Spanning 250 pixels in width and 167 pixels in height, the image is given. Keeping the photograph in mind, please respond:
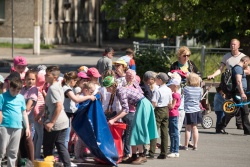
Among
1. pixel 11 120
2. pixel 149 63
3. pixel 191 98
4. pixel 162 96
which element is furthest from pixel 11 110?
pixel 149 63

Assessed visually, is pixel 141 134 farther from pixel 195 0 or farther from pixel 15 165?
pixel 195 0

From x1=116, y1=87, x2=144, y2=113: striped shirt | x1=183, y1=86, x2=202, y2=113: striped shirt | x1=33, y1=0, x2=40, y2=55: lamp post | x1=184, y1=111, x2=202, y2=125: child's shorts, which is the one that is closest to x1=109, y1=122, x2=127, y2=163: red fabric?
x1=116, y1=87, x2=144, y2=113: striped shirt

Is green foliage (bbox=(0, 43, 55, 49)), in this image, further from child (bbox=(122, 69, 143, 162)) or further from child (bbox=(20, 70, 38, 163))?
child (bbox=(20, 70, 38, 163))

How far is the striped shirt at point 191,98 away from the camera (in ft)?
51.8

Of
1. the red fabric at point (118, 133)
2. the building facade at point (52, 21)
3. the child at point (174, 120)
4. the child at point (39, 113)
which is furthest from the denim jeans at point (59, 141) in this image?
the building facade at point (52, 21)

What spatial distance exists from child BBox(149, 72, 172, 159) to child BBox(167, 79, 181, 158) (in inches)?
9.5

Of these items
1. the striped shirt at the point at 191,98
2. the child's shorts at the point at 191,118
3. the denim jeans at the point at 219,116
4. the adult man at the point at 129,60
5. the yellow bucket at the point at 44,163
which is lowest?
the yellow bucket at the point at 44,163

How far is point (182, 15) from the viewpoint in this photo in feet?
91.4

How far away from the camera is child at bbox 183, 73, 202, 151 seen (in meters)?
15.7

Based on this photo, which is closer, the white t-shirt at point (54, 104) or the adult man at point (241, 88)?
the white t-shirt at point (54, 104)

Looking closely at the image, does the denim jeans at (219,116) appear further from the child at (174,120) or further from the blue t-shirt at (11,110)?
the blue t-shirt at (11,110)

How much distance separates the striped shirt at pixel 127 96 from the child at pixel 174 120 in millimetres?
1084

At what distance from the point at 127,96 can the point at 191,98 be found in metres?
2.40

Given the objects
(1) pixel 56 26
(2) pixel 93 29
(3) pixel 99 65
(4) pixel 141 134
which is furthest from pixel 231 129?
(2) pixel 93 29
